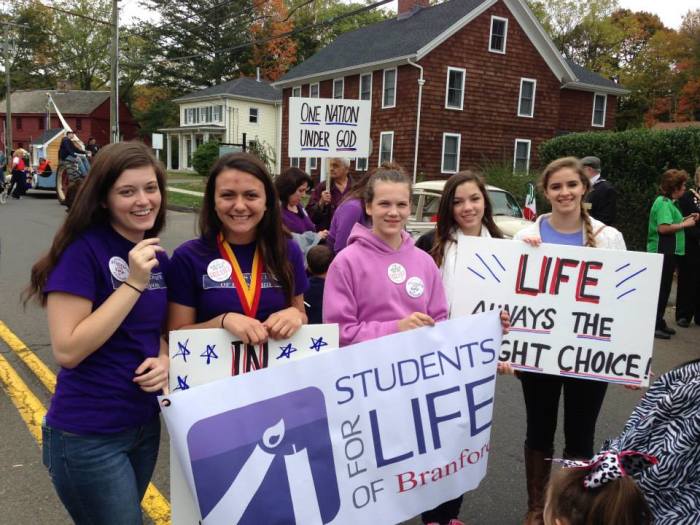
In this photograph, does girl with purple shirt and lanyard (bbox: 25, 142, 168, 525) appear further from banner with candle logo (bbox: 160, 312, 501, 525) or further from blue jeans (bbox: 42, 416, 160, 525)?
banner with candle logo (bbox: 160, 312, 501, 525)

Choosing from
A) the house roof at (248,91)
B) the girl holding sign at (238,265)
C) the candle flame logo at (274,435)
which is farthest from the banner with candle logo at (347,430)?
the house roof at (248,91)

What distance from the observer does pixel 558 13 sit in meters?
53.5

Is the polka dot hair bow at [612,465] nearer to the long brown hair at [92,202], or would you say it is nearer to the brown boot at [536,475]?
the brown boot at [536,475]

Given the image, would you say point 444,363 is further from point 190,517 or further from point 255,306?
point 190,517

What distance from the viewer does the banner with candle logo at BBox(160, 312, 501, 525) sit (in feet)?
6.97

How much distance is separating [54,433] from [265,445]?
72 centimetres

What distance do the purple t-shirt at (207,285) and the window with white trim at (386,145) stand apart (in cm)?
2448

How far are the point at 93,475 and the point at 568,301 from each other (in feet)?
7.76

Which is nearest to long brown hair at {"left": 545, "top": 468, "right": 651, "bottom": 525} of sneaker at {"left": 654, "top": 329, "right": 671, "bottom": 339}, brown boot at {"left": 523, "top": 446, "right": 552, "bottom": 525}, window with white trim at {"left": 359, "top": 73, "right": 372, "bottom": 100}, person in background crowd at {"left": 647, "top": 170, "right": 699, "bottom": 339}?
brown boot at {"left": 523, "top": 446, "right": 552, "bottom": 525}

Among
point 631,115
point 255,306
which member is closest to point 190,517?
point 255,306

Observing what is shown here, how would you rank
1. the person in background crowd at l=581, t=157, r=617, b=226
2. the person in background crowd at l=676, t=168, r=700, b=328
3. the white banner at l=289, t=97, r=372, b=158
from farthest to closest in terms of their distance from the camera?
the white banner at l=289, t=97, r=372, b=158, the person in background crowd at l=581, t=157, r=617, b=226, the person in background crowd at l=676, t=168, r=700, b=328

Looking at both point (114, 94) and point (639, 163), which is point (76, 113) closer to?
point (114, 94)

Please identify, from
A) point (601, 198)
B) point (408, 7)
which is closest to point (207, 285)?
point (601, 198)

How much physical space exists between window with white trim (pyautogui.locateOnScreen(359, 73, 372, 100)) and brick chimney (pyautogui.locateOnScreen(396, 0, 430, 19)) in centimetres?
420
